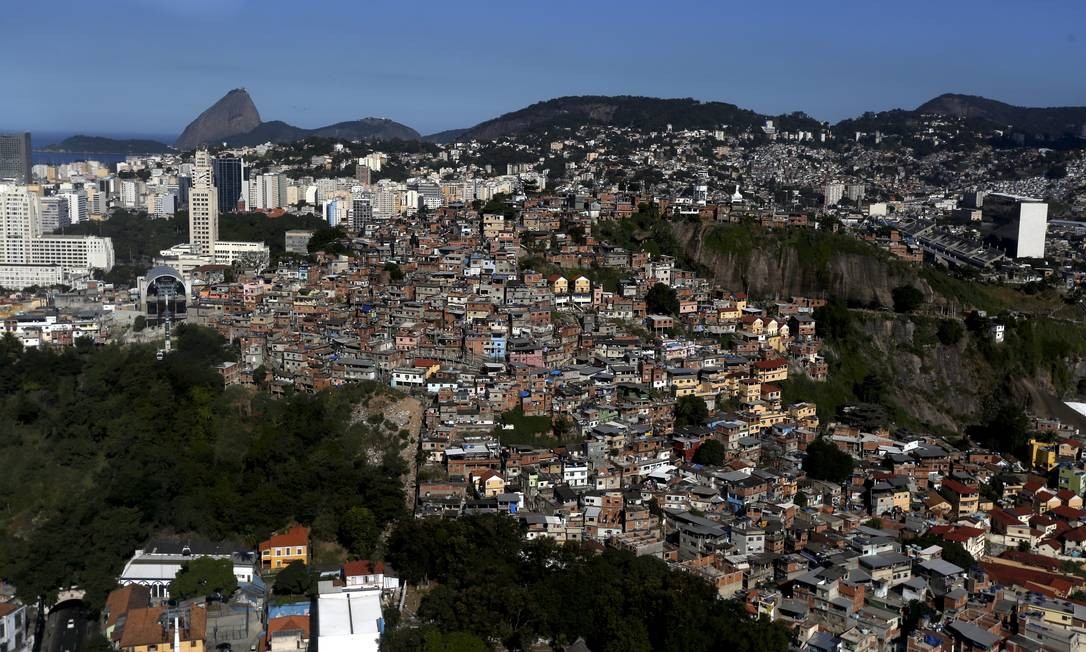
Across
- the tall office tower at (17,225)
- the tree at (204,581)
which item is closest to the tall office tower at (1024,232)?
the tree at (204,581)

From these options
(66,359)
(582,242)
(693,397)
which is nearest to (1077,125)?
(582,242)

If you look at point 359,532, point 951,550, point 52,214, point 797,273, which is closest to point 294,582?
point 359,532

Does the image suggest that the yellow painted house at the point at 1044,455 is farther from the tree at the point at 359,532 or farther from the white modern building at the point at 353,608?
the white modern building at the point at 353,608

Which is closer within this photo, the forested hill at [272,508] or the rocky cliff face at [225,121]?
the forested hill at [272,508]

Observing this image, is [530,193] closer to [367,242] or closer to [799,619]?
[367,242]

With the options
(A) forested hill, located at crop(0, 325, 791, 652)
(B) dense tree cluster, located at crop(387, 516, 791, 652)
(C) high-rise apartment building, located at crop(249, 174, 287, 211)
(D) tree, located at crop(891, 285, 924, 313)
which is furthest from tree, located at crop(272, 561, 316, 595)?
(C) high-rise apartment building, located at crop(249, 174, 287, 211)

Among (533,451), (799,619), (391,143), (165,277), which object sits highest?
(391,143)

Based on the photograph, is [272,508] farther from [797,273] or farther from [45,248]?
[45,248]

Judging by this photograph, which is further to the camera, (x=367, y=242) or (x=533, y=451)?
(x=367, y=242)
